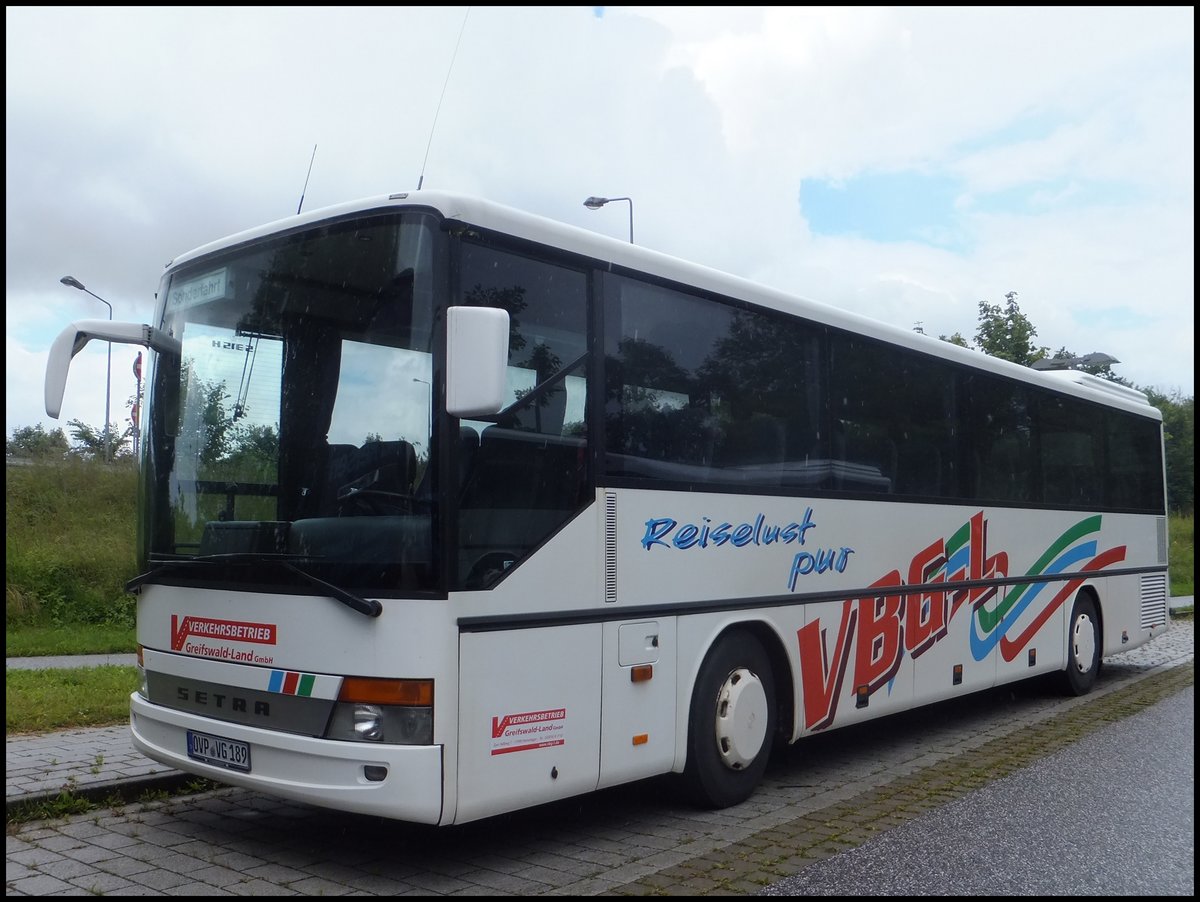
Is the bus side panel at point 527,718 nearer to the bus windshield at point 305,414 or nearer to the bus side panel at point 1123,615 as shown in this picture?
the bus windshield at point 305,414

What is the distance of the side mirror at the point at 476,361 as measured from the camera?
16.9 ft

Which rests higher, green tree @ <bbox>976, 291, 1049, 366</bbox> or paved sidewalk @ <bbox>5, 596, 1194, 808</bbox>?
green tree @ <bbox>976, 291, 1049, 366</bbox>

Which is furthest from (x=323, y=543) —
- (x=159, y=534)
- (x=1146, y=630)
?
(x=1146, y=630)

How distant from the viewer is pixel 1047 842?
6.26 meters

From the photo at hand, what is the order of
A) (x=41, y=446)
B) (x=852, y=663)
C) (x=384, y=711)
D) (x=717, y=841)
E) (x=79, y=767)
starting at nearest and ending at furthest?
(x=384, y=711) < (x=717, y=841) < (x=79, y=767) < (x=852, y=663) < (x=41, y=446)

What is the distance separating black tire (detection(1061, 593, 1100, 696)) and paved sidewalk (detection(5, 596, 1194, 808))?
911 centimetres

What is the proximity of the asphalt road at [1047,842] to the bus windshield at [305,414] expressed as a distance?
2.57 m

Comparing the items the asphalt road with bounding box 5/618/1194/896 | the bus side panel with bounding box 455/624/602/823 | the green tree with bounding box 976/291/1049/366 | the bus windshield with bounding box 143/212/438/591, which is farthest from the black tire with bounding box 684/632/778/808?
the green tree with bounding box 976/291/1049/366

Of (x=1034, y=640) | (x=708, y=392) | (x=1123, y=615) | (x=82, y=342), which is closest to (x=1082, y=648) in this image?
(x=1123, y=615)

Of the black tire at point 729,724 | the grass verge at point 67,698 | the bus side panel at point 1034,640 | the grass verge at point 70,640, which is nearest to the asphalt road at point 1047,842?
the black tire at point 729,724

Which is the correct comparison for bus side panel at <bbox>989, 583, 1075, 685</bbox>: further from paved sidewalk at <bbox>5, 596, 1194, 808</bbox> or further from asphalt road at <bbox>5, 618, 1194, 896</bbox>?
paved sidewalk at <bbox>5, 596, 1194, 808</bbox>

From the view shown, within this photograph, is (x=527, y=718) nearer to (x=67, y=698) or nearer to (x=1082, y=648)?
(x=67, y=698)

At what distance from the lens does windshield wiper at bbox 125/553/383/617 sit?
17.3ft

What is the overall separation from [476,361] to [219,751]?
246 centimetres
